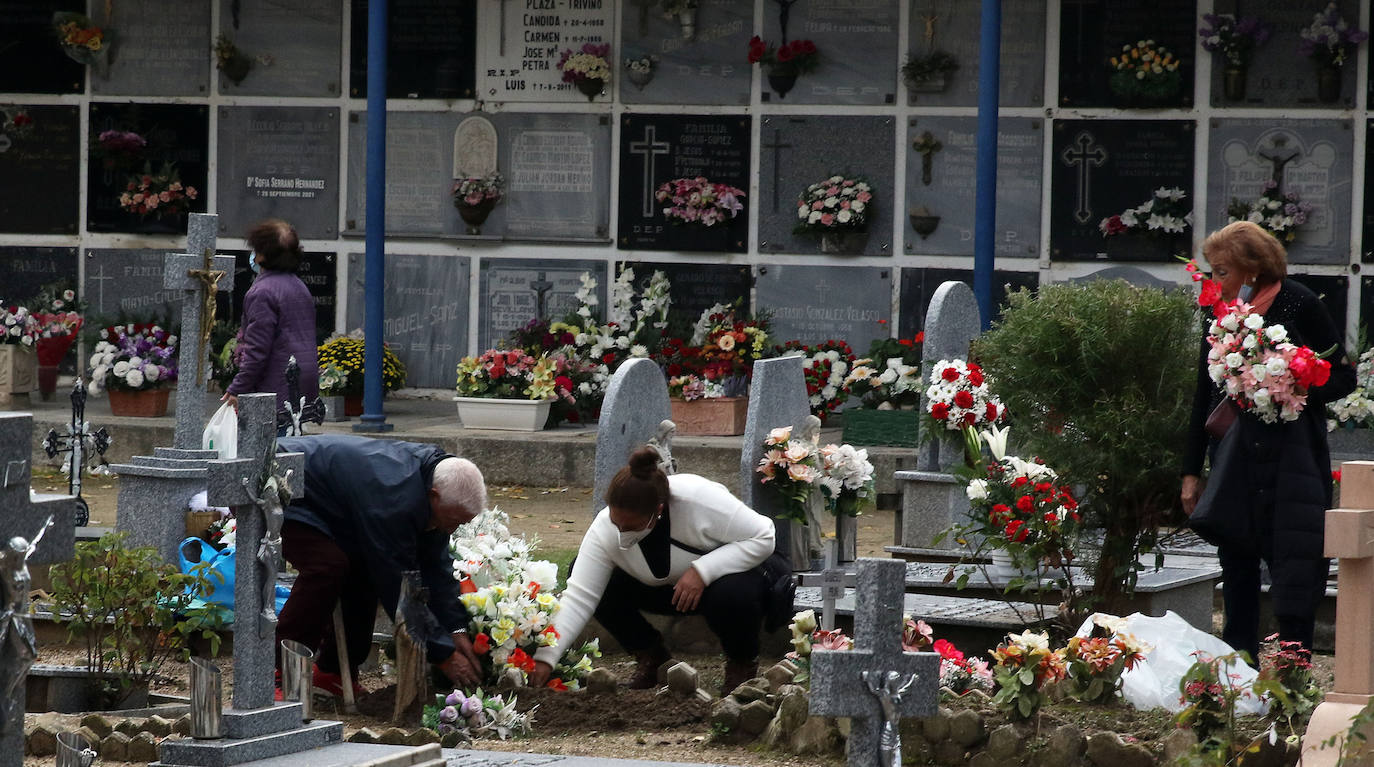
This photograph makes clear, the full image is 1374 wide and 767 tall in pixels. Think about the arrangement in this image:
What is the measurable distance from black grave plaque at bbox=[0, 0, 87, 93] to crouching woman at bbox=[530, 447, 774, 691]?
28.0ft

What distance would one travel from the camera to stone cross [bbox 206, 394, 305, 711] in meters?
4.03

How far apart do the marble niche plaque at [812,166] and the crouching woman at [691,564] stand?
632 cm

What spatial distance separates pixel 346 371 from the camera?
11.5m

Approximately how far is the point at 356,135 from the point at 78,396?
5084 mm

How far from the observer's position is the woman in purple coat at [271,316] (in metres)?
7.63

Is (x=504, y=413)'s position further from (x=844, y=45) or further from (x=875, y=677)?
(x=875, y=677)

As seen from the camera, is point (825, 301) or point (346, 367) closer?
point (346, 367)

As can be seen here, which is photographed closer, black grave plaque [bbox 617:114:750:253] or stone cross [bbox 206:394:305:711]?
stone cross [bbox 206:394:305:711]

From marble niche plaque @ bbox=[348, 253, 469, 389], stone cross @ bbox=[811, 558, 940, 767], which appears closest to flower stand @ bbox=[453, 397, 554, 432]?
marble niche plaque @ bbox=[348, 253, 469, 389]

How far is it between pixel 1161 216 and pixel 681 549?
643cm

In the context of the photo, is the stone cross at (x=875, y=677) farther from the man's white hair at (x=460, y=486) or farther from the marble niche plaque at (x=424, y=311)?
the marble niche plaque at (x=424, y=311)

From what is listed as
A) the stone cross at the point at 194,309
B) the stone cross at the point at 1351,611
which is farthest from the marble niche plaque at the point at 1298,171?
the stone cross at the point at 1351,611

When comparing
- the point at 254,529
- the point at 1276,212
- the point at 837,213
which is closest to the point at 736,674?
the point at 254,529

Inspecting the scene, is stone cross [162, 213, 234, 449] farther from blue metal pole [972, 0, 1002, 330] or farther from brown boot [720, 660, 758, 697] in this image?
blue metal pole [972, 0, 1002, 330]
